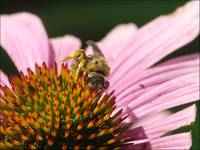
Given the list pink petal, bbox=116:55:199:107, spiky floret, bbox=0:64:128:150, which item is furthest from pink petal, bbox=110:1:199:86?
spiky floret, bbox=0:64:128:150

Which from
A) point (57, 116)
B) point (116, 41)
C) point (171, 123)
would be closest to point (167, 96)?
point (171, 123)

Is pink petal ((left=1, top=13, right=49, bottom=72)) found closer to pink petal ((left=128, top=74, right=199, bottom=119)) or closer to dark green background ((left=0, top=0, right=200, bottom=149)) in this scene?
pink petal ((left=128, top=74, right=199, bottom=119))

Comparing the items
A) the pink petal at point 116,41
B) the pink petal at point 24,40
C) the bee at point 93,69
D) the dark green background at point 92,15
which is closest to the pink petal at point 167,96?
the bee at point 93,69

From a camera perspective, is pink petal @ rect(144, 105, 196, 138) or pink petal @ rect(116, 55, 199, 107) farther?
pink petal @ rect(116, 55, 199, 107)

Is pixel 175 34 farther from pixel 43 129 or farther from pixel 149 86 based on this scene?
pixel 43 129

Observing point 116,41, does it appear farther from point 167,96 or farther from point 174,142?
point 174,142
